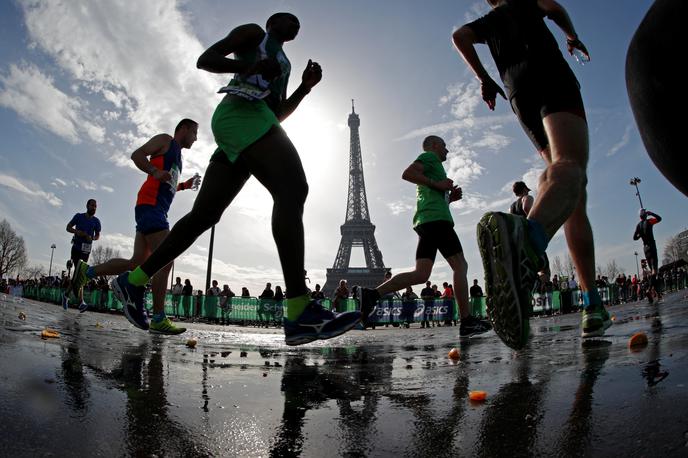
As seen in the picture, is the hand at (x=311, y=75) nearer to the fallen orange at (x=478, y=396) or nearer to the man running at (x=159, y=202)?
the man running at (x=159, y=202)

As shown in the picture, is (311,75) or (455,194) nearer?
(311,75)

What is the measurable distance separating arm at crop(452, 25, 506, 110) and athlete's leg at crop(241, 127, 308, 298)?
3.81 feet

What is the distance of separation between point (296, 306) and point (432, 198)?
2.86 meters

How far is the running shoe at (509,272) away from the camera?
161 centimetres

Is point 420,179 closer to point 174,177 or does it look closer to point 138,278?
point 174,177

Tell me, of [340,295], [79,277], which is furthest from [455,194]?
[340,295]

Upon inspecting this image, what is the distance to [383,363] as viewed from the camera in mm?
2600

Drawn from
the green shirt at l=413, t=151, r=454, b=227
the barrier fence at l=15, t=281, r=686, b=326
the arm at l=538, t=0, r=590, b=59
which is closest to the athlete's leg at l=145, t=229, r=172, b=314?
the green shirt at l=413, t=151, r=454, b=227

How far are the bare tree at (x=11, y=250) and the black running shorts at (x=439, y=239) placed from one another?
84214 millimetres

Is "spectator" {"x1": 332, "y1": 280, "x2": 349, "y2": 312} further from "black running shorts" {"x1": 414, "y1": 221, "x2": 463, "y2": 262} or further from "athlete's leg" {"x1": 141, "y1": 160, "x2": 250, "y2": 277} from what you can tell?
"athlete's leg" {"x1": 141, "y1": 160, "x2": 250, "y2": 277}

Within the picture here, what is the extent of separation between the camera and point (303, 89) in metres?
3.15

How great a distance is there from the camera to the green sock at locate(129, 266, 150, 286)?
2.95 metres

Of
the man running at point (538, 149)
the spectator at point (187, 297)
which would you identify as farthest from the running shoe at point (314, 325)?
the spectator at point (187, 297)

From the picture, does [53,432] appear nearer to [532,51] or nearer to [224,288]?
[532,51]
